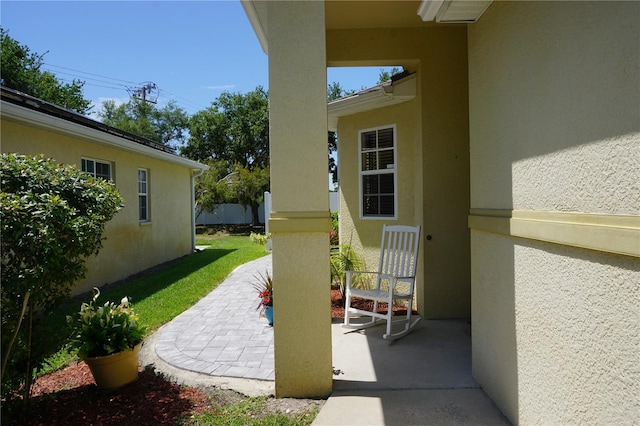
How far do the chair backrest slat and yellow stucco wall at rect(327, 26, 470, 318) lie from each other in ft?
0.76

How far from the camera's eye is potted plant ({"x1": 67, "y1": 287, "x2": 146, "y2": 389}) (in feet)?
12.1

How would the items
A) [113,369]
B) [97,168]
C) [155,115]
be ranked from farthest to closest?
1. [155,115]
2. [97,168]
3. [113,369]

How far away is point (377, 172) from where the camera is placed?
6867 millimetres

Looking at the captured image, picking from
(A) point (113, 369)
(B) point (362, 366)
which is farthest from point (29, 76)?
(B) point (362, 366)

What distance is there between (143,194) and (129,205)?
142 centimetres

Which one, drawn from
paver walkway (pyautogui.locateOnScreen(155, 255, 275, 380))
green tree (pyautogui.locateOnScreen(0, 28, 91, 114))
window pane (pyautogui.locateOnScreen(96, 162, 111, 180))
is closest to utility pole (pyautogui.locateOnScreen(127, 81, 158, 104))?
green tree (pyautogui.locateOnScreen(0, 28, 91, 114))

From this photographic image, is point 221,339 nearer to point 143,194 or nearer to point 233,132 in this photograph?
point 143,194

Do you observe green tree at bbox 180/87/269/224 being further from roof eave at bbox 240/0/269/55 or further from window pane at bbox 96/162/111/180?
roof eave at bbox 240/0/269/55

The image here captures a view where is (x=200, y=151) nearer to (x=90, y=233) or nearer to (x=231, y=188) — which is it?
(x=231, y=188)

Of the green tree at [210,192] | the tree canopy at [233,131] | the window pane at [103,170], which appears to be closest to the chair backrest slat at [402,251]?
the window pane at [103,170]

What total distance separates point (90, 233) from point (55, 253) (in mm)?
403

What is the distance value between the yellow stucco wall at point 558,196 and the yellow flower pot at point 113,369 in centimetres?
327

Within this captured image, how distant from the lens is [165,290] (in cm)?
844

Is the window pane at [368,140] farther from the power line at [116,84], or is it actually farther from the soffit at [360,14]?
the power line at [116,84]
